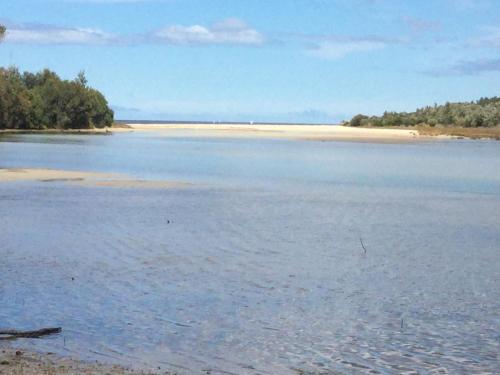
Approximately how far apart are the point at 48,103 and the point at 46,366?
347ft

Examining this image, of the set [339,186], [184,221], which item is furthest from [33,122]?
[184,221]

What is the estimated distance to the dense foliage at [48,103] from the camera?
96.6 m

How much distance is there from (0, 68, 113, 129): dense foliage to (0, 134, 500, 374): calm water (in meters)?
71.0

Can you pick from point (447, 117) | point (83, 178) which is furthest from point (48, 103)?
point (83, 178)

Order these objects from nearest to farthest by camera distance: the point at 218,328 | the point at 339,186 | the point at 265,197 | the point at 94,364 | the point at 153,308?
the point at 94,364 → the point at 218,328 → the point at 153,308 → the point at 265,197 → the point at 339,186

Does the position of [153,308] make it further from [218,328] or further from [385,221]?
[385,221]

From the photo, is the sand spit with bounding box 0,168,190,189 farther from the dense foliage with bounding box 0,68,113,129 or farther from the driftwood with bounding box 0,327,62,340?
the dense foliage with bounding box 0,68,113,129

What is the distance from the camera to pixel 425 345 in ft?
32.4

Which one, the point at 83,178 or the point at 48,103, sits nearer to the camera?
the point at 83,178

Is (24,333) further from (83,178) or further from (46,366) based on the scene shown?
(83,178)

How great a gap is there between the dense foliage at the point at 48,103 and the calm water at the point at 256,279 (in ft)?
233

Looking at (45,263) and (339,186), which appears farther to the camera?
(339,186)

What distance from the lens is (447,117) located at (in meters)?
142

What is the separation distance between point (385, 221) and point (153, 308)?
11.8m
